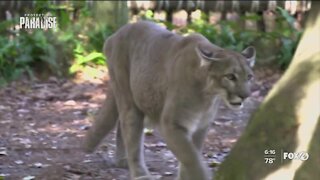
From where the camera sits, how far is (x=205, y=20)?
12.3 m

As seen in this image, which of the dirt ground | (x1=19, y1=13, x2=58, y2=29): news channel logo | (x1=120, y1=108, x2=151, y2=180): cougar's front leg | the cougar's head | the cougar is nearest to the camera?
the cougar's head

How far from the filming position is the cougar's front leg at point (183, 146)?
5266 mm

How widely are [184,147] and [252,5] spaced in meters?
7.52

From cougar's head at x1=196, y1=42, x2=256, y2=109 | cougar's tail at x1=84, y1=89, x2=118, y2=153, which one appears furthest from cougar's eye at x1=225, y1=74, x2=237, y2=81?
cougar's tail at x1=84, y1=89, x2=118, y2=153

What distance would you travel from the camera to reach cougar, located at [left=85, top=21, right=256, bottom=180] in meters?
5.25

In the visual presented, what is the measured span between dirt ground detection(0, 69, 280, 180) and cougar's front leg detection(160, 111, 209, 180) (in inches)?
Answer: 33.6

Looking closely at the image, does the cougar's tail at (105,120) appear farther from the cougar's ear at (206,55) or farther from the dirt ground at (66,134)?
the cougar's ear at (206,55)

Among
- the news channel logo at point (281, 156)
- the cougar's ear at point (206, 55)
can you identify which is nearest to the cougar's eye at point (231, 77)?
the cougar's ear at point (206, 55)

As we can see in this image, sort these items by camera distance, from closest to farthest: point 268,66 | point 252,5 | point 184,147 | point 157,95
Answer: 1. point 184,147
2. point 157,95
3. point 268,66
4. point 252,5

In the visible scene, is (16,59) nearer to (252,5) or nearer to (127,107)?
(252,5)

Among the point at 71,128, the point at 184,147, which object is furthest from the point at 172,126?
the point at 71,128

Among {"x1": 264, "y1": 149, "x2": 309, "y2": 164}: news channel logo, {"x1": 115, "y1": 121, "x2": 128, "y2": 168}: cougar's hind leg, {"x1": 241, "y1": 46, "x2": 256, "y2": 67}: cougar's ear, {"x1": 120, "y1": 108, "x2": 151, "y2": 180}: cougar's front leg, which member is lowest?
{"x1": 115, "y1": 121, "x2": 128, "y2": 168}: cougar's hind leg

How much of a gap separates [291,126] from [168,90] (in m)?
1.44

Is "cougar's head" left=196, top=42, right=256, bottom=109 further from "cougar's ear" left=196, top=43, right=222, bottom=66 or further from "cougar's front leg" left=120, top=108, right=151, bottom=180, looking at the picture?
"cougar's front leg" left=120, top=108, right=151, bottom=180
